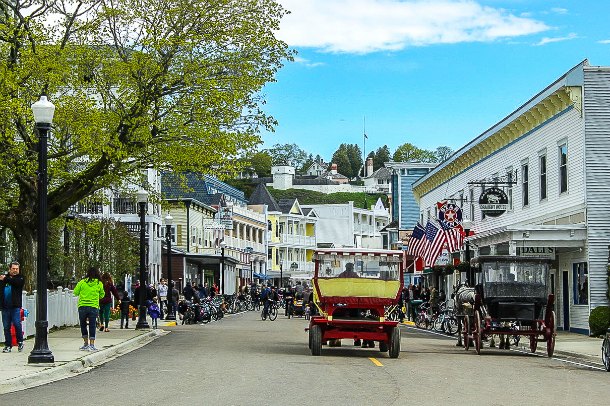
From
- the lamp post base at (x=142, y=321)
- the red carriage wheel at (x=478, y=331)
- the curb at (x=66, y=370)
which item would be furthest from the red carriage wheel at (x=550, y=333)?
the lamp post base at (x=142, y=321)

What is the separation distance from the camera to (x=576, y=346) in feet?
95.0

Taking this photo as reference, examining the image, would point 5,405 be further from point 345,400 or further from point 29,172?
point 29,172

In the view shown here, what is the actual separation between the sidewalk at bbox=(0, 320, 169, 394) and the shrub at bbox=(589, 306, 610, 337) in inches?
553

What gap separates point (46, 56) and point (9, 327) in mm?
11029

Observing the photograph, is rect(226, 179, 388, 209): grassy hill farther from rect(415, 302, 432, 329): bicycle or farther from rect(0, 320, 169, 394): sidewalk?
rect(0, 320, 169, 394): sidewalk

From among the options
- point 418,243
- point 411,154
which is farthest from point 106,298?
point 411,154

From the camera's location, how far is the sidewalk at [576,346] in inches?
1002

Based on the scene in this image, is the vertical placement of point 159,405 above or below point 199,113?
below

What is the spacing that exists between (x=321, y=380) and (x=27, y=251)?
59.6 feet

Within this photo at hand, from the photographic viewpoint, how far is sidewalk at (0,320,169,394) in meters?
17.2

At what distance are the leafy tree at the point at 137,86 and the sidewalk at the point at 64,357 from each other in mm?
4448

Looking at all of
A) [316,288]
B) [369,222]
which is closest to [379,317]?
[316,288]

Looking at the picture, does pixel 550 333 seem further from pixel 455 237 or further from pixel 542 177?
pixel 455 237

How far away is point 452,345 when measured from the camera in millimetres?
30938
